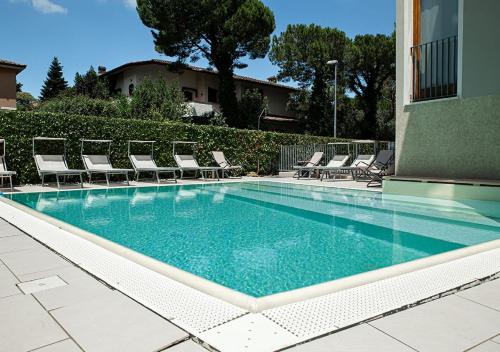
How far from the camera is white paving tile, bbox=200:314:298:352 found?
2.03 meters

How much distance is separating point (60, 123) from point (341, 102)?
81.6ft

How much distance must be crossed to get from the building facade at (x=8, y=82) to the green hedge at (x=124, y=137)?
50.4 ft

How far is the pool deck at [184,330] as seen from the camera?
2.06m

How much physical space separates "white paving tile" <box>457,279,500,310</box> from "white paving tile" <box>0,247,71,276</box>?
11.2 ft

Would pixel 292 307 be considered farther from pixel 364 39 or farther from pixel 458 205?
pixel 364 39

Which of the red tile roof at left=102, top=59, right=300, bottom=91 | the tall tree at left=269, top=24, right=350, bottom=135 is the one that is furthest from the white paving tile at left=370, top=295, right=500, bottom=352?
the tall tree at left=269, top=24, right=350, bottom=135

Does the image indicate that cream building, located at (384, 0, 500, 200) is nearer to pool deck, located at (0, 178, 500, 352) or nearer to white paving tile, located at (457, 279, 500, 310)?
white paving tile, located at (457, 279, 500, 310)

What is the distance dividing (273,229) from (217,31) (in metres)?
23.8

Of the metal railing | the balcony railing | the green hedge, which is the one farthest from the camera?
the metal railing

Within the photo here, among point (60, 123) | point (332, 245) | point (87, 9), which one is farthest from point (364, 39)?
point (332, 245)

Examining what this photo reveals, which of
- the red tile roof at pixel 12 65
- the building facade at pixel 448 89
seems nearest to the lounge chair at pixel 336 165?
the building facade at pixel 448 89

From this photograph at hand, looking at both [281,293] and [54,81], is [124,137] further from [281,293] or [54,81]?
[54,81]

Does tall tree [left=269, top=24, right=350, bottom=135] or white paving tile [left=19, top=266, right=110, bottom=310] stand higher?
tall tree [left=269, top=24, right=350, bottom=135]

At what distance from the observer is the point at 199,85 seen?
31000mm
